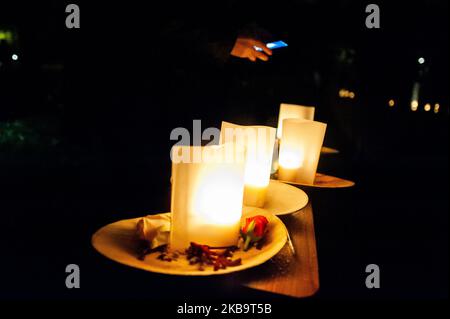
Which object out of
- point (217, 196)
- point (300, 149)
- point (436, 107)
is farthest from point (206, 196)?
point (436, 107)

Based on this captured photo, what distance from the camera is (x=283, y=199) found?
228cm

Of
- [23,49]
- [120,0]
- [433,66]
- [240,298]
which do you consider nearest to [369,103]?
[433,66]

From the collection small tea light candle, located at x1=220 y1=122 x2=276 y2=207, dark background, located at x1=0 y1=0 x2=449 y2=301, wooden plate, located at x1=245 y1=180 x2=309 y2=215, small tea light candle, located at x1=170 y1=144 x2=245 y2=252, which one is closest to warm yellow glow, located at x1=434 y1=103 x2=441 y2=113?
dark background, located at x1=0 y1=0 x2=449 y2=301

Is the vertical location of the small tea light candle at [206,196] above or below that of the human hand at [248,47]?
below

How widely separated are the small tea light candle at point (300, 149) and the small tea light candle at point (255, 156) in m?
0.47

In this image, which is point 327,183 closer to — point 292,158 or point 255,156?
point 292,158

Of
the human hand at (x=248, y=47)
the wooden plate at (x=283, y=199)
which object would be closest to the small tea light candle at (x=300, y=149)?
the wooden plate at (x=283, y=199)

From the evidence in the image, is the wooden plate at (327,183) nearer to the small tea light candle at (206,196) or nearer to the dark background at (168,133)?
the dark background at (168,133)

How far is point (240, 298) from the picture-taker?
1521mm

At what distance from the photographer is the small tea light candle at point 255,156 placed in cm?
210

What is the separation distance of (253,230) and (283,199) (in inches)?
25.6

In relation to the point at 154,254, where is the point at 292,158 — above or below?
above

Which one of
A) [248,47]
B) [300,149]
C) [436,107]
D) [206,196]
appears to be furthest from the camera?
[436,107]
